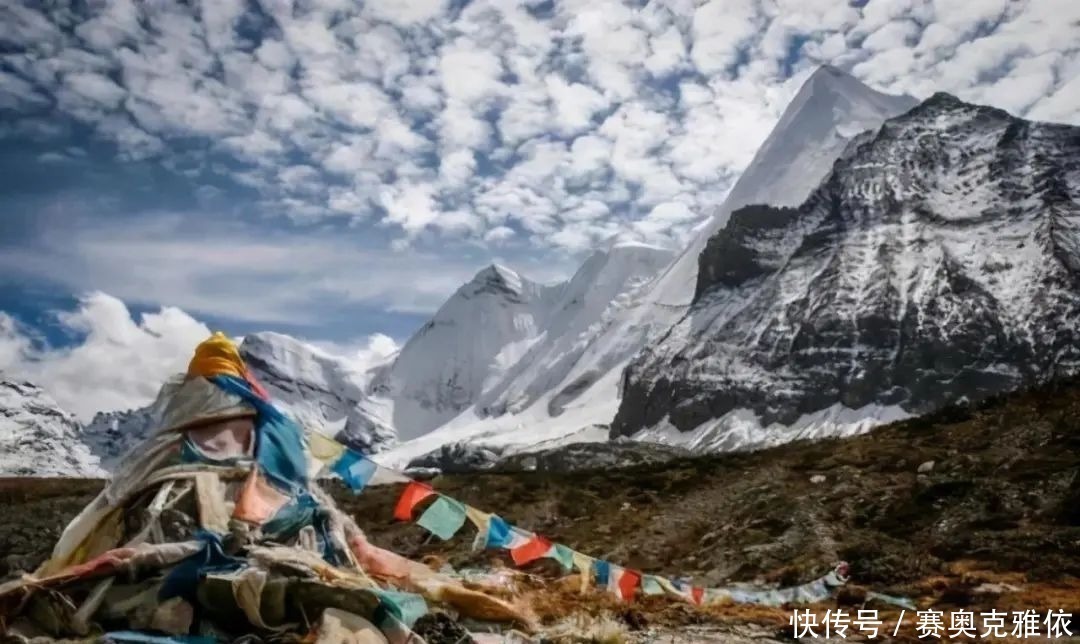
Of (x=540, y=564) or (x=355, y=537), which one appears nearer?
(x=355, y=537)

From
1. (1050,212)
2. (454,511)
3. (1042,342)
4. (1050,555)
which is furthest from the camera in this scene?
(1050,212)

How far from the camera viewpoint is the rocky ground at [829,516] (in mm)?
13516

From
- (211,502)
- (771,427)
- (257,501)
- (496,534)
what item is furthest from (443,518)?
(771,427)

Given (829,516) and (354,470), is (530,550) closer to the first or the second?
(354,470)

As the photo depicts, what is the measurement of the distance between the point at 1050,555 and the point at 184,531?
13.9 m

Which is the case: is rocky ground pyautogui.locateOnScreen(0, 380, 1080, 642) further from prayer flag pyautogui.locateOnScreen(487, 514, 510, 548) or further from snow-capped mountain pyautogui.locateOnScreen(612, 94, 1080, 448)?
snow-capped mountain pyautogui.locateOnScreen(612, 94, 1080, 448)

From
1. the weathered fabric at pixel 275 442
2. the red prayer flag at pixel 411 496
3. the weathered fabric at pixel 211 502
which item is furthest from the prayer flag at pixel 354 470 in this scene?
the weathered fabric at pixel 211 502

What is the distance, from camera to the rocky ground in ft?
44.3

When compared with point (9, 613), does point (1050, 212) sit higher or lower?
higher

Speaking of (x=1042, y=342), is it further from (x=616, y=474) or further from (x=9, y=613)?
(x=9, y=613)

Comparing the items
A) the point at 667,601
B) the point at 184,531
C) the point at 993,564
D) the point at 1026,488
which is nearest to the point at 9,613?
the point at 184,531

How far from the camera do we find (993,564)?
15.3 meters

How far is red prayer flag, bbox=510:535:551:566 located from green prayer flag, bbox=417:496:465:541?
44.3 inches

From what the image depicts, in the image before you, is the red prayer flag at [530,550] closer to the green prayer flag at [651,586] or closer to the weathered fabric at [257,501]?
the green prayer flag at [651,586]
